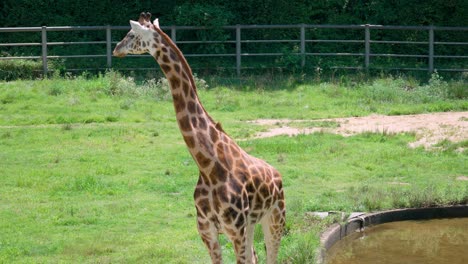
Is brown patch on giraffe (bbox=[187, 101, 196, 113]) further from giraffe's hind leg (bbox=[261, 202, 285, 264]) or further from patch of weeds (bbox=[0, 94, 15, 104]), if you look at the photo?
patch of weeds (bbox=[0, 94, 15, 104])

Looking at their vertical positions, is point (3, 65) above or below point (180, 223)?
above

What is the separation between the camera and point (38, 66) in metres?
24.4

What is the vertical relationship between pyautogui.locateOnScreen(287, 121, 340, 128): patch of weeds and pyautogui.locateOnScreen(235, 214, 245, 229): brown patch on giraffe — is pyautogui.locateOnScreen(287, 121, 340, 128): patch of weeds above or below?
below

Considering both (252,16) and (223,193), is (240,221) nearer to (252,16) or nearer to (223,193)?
(223,193)

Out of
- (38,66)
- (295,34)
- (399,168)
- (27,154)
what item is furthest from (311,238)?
→ (295,34)

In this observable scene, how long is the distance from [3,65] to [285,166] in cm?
1150

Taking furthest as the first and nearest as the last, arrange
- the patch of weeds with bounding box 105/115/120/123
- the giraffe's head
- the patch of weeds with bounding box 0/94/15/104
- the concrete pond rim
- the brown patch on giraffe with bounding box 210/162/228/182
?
the patch of weeds with bounding box 0/94/15/104 < the patch of weeds with bounding box 105/115/120/123 < the concrete pond rim < the giraffe's head < the brown patch on giraffe with bounding box 210/162/228/182

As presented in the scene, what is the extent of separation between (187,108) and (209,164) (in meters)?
0.53

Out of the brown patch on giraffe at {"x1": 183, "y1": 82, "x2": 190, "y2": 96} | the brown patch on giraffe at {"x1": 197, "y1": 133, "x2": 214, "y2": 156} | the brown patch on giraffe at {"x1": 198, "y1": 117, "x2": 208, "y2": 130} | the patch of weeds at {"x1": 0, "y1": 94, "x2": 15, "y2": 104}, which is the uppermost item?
the brown patch on giraffe at {"x1": 183, "y1": 82, "x2": 190, "y2": 96}

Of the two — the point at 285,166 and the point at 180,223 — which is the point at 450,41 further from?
the point at 180,223

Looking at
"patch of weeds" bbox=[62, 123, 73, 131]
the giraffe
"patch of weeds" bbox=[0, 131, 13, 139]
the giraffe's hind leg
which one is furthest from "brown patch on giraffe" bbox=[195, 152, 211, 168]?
"patch of weeds" bbox=[62, 123, 73, 131]

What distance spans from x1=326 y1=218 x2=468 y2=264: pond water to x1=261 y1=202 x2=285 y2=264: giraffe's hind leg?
2.09 meters

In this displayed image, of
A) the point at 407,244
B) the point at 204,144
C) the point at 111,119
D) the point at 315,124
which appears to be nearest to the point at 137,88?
the point at 111,119

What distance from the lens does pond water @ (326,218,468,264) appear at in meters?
11.2
